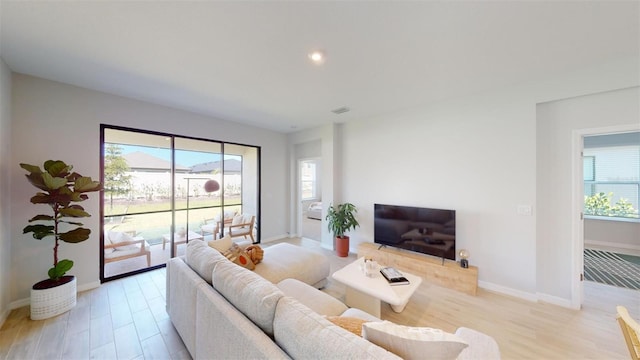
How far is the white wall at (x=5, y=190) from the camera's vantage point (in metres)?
2.28

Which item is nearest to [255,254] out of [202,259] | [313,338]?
[202,259]

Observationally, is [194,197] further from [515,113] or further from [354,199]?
[515,113]

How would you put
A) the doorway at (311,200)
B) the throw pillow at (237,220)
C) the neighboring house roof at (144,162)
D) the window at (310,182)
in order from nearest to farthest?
1. the neighboring house roof at (144,162)
2. the throw pillow at (237,220)
3. the doorway at (311,200)
4. the window at (310,182)

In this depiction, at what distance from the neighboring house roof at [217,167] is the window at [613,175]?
294 inches

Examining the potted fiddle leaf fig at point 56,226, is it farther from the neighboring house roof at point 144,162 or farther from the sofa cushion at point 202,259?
the sofa cushion at point 202,259

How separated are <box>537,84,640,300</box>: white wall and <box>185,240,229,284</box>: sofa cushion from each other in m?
3.77

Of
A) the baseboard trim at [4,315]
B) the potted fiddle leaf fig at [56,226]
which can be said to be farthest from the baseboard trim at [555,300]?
the baseboard trim at [4,315]

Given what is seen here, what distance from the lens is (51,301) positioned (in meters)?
2.32

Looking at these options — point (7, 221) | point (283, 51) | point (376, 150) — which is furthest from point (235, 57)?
point (7, 221)

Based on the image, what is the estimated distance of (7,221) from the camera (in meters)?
2.44

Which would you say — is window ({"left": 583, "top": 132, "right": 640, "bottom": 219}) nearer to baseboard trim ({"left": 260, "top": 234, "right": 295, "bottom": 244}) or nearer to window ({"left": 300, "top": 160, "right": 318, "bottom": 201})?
baseboard trim ({"left": 260, "top": 234, "right": 295, "bottom": 244})

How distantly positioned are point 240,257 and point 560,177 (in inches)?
156

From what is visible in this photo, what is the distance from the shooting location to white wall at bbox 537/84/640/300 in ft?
7.98

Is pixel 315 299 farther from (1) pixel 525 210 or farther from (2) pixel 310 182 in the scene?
(2) pixel 310 182
